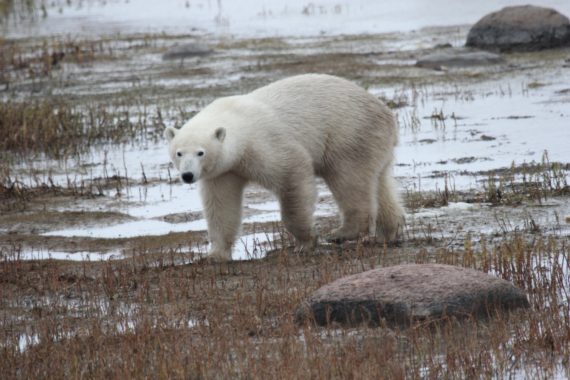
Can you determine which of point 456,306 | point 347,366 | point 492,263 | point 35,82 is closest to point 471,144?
point 492,263

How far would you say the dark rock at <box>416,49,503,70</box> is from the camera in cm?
1858

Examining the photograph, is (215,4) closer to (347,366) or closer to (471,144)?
(471,144)

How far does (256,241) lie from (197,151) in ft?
5.74

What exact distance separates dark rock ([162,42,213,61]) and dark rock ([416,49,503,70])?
614 cm

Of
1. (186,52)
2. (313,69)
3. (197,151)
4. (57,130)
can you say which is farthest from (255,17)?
(197,151)

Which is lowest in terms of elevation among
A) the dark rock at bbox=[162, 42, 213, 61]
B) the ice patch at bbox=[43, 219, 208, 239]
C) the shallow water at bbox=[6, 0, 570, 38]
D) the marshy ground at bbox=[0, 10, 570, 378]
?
the ice patch at bbox=[43, 219, 208, 239]

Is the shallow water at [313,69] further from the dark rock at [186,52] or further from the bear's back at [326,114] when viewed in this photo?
the bear's back at [326,114]

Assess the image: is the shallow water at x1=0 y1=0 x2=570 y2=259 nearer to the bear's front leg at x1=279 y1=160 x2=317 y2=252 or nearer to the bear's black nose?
the bear's front leg at x1=279 y1=160 x2=317 y2=252

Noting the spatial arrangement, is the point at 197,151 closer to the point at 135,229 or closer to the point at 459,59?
the point at 135,229

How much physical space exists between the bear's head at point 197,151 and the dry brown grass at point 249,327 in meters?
0.77

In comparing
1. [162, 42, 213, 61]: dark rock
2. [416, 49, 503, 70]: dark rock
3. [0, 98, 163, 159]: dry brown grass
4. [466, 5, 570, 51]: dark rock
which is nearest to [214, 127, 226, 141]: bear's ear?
[0, 98, 163, 159]: dry brown grass

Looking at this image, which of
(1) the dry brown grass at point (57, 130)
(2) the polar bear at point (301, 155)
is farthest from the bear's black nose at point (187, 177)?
(1) the dry brown grass at point (57, 130)

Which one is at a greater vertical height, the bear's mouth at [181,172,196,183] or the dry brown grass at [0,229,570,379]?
the bear's mouth at [181,172,196,183]

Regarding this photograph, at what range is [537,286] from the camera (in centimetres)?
643
